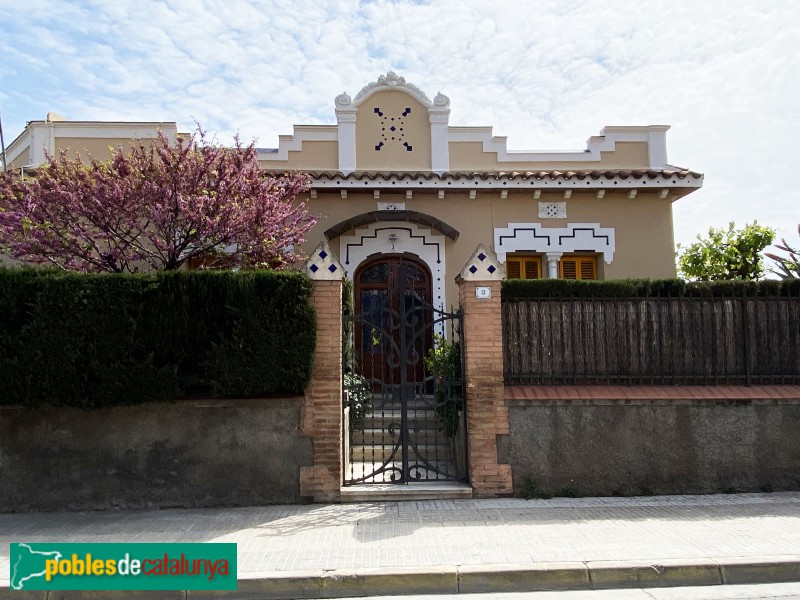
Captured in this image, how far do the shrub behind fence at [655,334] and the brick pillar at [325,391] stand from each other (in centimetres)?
214

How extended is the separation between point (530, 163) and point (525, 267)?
202 cm

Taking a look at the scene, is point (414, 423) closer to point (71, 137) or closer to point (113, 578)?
point (113, 578)

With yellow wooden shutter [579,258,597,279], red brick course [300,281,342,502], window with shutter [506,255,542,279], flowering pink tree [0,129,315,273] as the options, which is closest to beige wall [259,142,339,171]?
flowering pink tree [0,129,315,273]

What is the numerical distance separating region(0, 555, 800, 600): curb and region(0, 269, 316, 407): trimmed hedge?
101 inches

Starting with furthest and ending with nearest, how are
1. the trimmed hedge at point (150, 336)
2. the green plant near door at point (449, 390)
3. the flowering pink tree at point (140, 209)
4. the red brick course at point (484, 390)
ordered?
1. the flowering pink tree at point (140, 209)
2. the green plant near door at point (449, 390)
3. the red brick course at point (484, 390)
4. the trimmed hedge at point (150, 336)

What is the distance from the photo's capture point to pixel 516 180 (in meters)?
12.1

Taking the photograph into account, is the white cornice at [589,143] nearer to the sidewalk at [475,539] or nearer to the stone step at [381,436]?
the stone step at [381,436]

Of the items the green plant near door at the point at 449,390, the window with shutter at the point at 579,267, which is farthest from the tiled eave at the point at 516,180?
the green plant near door at the point at 449,390

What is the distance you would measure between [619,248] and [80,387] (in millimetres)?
9548

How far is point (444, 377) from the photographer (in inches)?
330

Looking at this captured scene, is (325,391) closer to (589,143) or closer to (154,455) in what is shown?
(154,455)

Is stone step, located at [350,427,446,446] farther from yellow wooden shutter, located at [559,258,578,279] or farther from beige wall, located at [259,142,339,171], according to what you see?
beige wall, located at [259,142,339,171]

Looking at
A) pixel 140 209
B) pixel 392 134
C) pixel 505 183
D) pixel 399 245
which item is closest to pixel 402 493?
pixel 140 209

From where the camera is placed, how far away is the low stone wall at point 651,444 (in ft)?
26.0
